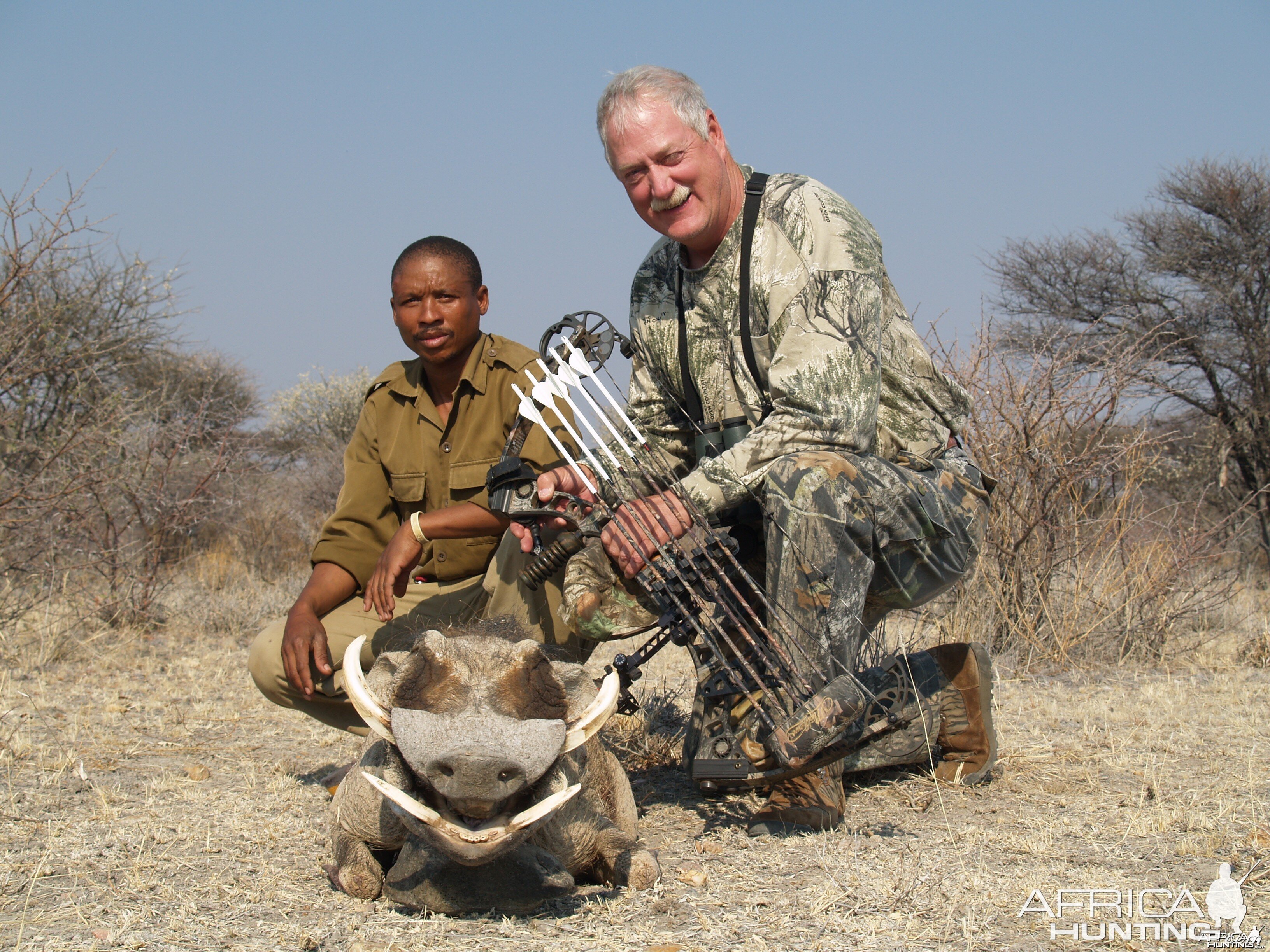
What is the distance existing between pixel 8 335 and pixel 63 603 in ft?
6.51

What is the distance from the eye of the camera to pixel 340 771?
426cm

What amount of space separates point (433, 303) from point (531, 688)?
2.38m

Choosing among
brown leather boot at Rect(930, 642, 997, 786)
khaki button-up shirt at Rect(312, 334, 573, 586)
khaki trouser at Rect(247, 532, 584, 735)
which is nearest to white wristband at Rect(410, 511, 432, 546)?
khaki trouser at Rect(247, 532, 584, 735)

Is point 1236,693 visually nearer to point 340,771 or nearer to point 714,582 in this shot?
point 714,582

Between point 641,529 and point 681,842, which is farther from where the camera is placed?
point 681,842

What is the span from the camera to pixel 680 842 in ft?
11.9

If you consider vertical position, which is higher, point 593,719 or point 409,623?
point 409,623

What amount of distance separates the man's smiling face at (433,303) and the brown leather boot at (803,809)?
230cm

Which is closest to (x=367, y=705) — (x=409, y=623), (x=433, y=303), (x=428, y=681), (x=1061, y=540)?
(x=428, y=681)

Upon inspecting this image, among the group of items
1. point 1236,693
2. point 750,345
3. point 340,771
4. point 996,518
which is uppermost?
point 750,345

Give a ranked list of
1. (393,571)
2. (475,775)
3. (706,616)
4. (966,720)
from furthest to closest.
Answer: (966,720) → (393,571) → (706,616) → (475,775)

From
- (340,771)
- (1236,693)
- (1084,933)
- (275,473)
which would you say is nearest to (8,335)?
(340,771)

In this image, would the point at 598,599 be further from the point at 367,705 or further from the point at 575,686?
the point at 367,705

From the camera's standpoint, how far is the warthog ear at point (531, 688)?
2670mm
